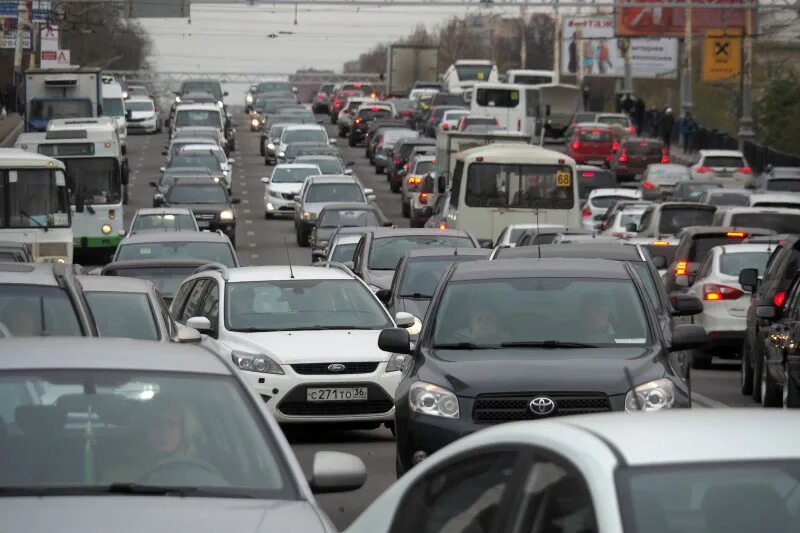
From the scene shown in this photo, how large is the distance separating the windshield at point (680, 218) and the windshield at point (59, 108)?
29217 mm

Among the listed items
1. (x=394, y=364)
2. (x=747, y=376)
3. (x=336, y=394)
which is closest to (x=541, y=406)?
(x=336, y=394)

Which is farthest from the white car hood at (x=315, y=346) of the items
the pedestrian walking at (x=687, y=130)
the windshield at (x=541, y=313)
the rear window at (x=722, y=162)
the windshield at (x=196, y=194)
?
the pedestrian walking at (x=687, y=130)

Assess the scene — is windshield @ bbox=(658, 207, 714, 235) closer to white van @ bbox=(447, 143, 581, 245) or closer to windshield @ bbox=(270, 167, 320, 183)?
white van @ bbox=(447, 143, 581, 245)

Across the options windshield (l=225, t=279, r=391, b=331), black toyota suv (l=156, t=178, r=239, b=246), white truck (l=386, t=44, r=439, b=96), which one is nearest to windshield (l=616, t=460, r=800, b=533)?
windshield (l=225, t=279, r=391, b=331)

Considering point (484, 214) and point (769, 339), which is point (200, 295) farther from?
point (484, 214)

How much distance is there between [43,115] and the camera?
A: 58.1 m

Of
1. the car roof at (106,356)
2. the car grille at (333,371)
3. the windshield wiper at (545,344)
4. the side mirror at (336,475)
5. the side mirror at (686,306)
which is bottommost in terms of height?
the car grille at (333,371)

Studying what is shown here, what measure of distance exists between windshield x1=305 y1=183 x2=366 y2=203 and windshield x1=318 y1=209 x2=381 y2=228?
20.3 ft

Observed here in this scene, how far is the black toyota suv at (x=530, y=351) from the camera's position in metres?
10.5

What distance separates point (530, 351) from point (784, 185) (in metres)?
34.0

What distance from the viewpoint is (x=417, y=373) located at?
11.0 m

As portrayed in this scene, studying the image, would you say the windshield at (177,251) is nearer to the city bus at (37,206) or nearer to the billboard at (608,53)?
the city bus at (37,206)

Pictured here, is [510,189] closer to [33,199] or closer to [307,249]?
[307,249]

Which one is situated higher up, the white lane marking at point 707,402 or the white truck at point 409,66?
the white truck at point 409,66
